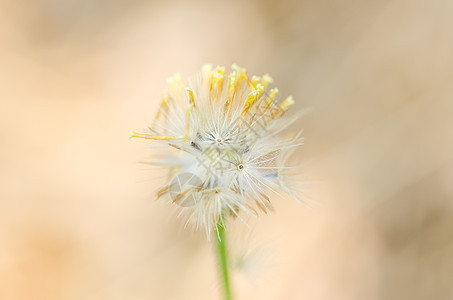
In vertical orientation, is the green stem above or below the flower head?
below

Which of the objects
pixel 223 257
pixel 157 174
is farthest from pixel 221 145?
pixel 157 174

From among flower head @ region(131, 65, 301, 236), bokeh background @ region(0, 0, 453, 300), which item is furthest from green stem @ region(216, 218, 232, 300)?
bokeh background @ region(0, 0, 453, 300)

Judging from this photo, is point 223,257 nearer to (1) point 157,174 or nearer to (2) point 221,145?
(2) point 221,145

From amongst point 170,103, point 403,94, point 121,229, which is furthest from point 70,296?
point 403,94

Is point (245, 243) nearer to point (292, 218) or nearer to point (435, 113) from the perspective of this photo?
point (292, 218)

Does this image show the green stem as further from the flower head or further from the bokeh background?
the bokeh background

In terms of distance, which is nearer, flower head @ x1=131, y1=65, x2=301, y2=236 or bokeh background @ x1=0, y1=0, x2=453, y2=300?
flower head @ x1=131, y1=65, x2=301, y2=236
